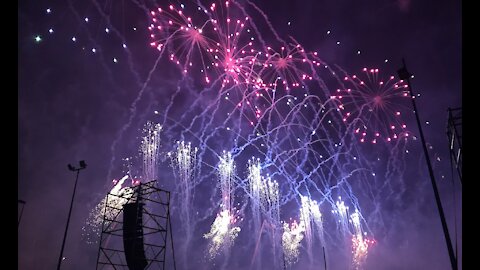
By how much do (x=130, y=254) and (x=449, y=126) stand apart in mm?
14616
